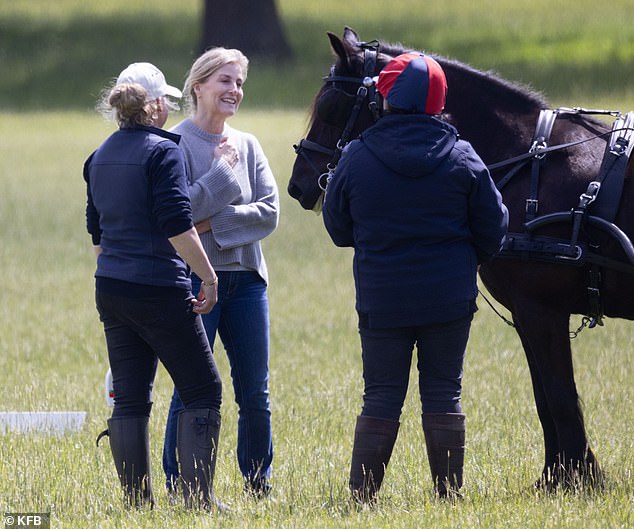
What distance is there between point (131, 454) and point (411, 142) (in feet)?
6.10

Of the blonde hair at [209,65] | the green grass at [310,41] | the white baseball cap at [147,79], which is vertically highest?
the green grass at [310,41]

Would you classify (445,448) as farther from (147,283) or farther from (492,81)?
(492,81)

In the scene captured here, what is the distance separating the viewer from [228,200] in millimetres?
5582

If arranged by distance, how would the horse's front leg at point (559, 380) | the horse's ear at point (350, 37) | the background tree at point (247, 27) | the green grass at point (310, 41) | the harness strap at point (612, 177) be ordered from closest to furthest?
the harness strap at point (612, 177), the horse's front leg at point (559, 380), the horse's ear at point (350, 37), the green grass at point (310, 41), the background tree at point (247, 27)

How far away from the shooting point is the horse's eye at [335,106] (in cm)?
558

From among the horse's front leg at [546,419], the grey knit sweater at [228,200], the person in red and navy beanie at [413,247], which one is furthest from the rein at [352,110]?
the horse's front leg at [546,419]

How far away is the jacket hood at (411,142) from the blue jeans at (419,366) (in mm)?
694

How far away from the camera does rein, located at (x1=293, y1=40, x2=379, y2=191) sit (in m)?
5.50

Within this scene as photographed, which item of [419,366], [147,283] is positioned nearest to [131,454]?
[147,283]

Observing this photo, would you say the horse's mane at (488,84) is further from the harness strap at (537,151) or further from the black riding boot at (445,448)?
the black riding boot at (445,448)

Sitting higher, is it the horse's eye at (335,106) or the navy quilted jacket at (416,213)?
the horse's eye at (335,106)

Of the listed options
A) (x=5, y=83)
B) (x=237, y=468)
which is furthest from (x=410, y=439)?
(x=5, y=83)

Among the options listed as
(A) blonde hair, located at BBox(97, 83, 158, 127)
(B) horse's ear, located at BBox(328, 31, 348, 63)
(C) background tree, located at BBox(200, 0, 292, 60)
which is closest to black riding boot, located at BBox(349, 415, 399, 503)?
(A) blonde hair, located at BBox(97, 83, 158, 127)

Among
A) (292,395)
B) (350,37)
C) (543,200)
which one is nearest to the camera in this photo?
(543,200)
